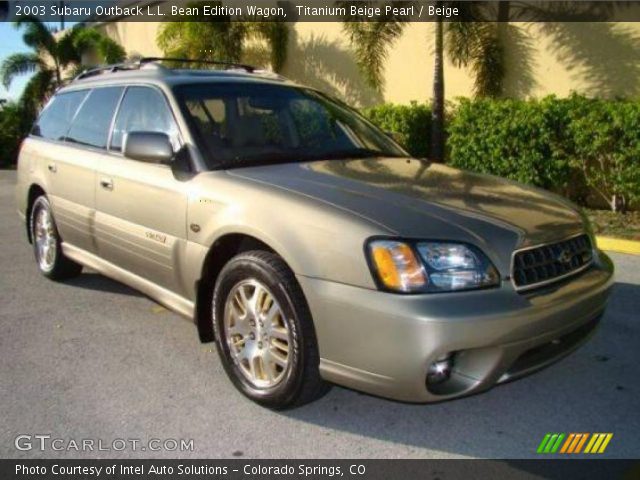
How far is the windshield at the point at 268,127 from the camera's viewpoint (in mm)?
3787

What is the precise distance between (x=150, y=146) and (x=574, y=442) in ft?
8.80

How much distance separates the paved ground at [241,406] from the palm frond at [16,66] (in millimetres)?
20592

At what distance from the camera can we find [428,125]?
11273 mm

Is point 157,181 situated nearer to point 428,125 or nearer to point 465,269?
point 465,269

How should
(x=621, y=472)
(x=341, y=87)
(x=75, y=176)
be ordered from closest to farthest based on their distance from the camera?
(x=621, y=472), (x=75, y=176), (x=341, y=87)

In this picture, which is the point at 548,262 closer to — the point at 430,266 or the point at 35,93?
the point at 430,266

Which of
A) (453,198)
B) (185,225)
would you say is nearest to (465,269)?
(453,198)

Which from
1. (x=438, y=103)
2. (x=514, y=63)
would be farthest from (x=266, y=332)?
(x=514, y=63)

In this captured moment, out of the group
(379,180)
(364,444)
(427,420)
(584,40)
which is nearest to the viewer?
(364,444)

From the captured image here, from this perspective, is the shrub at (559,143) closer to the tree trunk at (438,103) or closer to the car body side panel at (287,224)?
the tree trunk at (438,103)

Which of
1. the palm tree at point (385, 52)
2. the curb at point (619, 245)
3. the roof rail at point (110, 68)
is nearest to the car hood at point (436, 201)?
the roof rail at point (110, 68)

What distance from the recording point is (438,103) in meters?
10.8

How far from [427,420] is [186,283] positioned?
5.08 ft

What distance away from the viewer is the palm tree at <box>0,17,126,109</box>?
2198 cm
